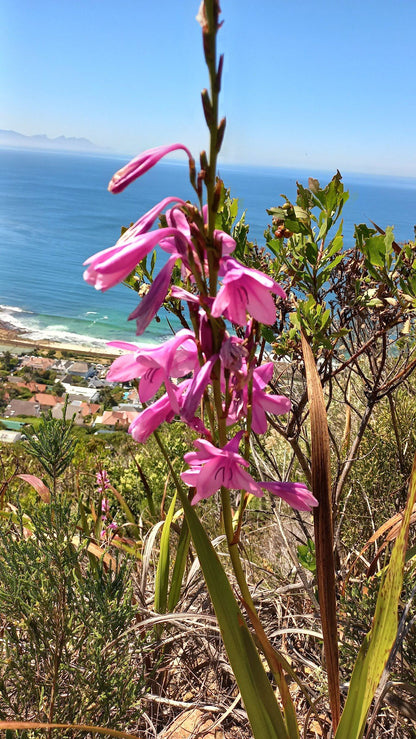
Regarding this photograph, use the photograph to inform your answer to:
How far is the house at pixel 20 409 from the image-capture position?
88.5ft

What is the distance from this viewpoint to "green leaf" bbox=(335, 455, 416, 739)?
0.91 m

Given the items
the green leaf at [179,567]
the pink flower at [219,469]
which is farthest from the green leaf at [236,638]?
the green leaf at [179,567]

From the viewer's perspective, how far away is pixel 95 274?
2.52 ft

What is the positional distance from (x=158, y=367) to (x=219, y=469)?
20cm

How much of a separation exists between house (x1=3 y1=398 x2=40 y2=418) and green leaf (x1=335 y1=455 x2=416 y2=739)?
88.0ft

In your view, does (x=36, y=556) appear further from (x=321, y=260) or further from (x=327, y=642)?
(x=321, y=260)

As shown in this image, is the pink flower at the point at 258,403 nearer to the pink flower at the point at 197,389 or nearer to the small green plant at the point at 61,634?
the pink flower at the point at 197,389

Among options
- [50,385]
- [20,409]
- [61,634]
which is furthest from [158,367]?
[50,385]

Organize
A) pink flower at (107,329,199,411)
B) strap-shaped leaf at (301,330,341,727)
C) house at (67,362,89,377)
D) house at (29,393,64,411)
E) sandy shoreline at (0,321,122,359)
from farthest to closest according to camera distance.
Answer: sandy shoreline at (0,321,122,359) < house at (67,362,89,377) < house at (29,393,64,411) < strap-shaped leaf at (301,330,341,727) < pink flower at (107,329,199,411)

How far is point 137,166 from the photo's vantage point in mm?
786

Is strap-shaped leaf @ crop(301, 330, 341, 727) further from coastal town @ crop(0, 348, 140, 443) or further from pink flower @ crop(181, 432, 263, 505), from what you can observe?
coastal town @ crop(0, 348, 140, 443)

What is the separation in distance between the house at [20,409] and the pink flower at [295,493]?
2684 centimetres

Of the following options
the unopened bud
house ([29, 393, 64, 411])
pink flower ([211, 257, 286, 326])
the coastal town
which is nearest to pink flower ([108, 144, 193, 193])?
the unopened bud

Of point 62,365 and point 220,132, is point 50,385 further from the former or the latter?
point 220,132
